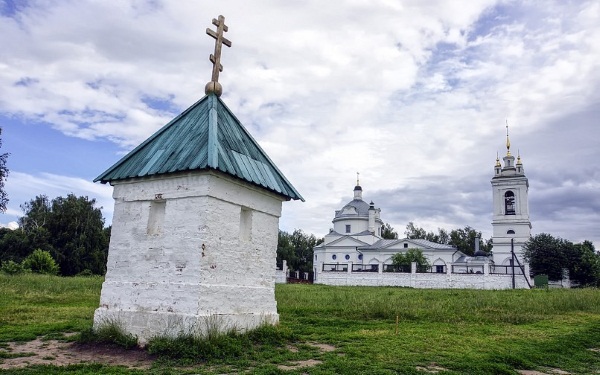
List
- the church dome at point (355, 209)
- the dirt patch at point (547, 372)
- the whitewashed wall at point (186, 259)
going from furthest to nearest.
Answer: the church dome at point (355, 209) < the whitewashed wall at point (186, 259) < the dirt patch at point (547, 372)

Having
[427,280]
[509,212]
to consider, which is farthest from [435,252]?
[427,280]

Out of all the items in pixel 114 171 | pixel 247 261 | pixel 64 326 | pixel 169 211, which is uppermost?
pixel 114 171

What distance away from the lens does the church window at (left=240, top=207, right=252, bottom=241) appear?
337 inches

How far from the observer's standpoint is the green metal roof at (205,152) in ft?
25.8

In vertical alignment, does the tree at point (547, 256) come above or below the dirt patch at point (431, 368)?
above

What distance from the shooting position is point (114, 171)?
8.72 metres

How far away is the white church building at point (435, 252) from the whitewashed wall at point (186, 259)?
29.0 m

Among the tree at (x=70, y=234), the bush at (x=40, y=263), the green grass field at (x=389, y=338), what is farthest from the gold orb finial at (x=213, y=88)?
the tree at (x=70, y=234)

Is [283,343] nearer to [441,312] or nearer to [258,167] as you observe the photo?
[258,167]

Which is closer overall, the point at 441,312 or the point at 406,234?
the point at 441,312

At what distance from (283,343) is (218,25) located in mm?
6172

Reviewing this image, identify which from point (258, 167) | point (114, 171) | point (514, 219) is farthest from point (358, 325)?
point (514, 219)

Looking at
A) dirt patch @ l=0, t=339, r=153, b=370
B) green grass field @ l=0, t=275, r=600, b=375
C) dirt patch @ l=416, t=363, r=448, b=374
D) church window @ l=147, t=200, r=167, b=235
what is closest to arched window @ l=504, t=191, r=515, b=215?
green grass field @ l=0, t=275, r=600, b=375

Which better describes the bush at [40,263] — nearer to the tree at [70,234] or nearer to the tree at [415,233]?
the tree at [70,234]
